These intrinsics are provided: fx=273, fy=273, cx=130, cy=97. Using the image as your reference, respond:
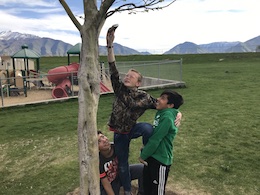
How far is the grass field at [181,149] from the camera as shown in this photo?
480cm

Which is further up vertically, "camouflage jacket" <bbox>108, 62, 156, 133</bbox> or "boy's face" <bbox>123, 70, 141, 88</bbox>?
"boy's face" <bbox>123, 70, 141, 88</bbox>

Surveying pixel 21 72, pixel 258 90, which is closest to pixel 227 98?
pixel 258 90

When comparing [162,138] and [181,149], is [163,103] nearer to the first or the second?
[162,138]

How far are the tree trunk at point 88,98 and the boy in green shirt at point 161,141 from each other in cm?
72

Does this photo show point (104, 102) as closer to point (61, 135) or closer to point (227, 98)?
point (61, 135)

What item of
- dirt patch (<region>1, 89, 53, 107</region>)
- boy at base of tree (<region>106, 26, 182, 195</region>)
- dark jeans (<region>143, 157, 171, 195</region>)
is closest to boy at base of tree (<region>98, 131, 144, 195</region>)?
boy at base of tree (<region>106, 26, 182, 195</region>)

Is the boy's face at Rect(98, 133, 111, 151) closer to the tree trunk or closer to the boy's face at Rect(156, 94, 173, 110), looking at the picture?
the tree trunk

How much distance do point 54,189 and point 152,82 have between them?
12.8 metres

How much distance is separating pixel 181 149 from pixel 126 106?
11.1ft

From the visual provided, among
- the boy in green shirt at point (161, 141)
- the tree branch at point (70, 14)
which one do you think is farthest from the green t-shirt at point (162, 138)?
the tree branch at point (70, 14)

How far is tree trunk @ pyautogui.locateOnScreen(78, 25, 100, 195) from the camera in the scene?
2707mm

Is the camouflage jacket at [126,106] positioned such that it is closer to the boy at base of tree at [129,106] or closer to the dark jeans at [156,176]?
the boy at base of tree at [129,106]

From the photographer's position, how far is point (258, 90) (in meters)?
13.4

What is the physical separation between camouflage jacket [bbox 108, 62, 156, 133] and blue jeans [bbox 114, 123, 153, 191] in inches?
3.4
